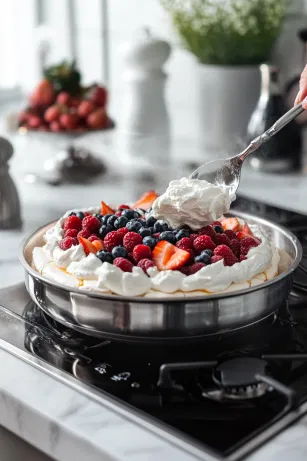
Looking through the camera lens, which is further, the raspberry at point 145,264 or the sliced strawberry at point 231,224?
the sliced strawberry at point 231,224

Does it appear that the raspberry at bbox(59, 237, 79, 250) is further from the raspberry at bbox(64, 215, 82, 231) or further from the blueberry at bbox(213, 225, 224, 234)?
the blueberry at bbox(213, 225, 224, 234)

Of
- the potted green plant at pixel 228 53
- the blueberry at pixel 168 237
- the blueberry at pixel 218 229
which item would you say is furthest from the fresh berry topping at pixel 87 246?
the potted green plant at pixel 228 53

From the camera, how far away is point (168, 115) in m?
2.16

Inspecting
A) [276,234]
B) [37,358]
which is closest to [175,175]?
[276,234]

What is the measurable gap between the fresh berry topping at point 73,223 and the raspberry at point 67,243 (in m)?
0.06

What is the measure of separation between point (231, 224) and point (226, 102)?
34.2 inches

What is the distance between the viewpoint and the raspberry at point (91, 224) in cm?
118

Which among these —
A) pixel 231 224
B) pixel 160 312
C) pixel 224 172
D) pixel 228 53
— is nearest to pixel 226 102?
pixel 228 53

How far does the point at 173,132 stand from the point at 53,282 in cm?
147

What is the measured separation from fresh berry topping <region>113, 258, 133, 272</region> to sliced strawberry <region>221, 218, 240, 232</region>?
0.90 feet

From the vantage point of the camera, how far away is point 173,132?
2412mm

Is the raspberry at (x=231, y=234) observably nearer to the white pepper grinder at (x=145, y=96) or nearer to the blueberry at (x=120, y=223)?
the blueberry at (x=120, y=223)

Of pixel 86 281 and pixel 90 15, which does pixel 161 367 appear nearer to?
pixel 86 281

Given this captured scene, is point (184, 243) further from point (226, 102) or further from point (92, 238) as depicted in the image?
point (226, 102)
